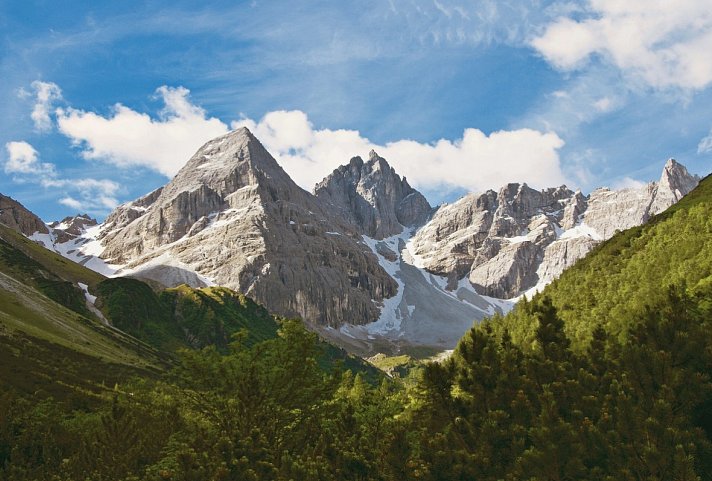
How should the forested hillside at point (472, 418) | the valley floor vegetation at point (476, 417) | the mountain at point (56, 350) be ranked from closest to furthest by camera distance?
1. the valley floor vegetation at point (476, 417)
2. the forested hillside at point (472, 418)
3. the mountain at point (56, 350)

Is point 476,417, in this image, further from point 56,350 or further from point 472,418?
point 56,350

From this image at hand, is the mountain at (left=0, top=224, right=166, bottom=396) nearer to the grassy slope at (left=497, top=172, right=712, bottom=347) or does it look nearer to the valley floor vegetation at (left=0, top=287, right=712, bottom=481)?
the valley floor vegetation at (left=0, top=287, right=712, bottom=481)

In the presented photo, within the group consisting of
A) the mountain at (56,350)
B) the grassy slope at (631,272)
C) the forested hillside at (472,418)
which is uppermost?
the grassy slope at (631,272)

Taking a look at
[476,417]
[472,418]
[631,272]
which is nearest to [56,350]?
[631,272]

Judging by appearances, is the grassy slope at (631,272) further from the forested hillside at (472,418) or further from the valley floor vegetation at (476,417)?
the valley floor vegetation at (476,417)

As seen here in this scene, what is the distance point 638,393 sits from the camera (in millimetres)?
23984

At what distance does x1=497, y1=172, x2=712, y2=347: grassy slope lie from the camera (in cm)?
6194

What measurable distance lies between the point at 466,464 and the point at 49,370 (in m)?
96.0

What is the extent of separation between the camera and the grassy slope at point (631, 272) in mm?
61938

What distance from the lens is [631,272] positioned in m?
80.1

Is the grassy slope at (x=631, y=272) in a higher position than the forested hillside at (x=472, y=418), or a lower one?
higher

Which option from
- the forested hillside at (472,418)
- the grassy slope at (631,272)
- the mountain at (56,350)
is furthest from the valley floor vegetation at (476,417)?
the mountain at (56,350)

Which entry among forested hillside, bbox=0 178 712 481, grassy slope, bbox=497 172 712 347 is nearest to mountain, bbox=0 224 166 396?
forested hillside, bbox=0 178 712 481

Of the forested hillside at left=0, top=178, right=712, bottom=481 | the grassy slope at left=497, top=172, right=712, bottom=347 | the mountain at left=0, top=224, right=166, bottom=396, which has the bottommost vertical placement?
the mountain at left=0, top=224, right=166, bottom=396
